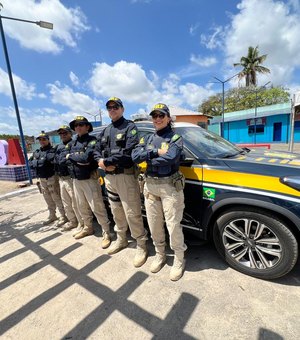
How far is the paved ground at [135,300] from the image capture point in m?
1.92

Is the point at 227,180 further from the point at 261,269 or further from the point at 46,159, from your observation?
the point at 46,159

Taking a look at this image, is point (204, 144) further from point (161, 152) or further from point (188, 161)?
point (161, 152)

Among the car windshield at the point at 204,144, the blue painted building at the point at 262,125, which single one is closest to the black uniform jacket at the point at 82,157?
the car windshield at the point at 204,144

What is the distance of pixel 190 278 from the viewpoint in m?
2.54

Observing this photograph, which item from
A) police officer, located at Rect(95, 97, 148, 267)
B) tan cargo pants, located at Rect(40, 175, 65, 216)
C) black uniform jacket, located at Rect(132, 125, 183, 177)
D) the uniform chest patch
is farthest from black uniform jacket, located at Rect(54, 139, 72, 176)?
the uniform chest patch

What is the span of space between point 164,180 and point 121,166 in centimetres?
65

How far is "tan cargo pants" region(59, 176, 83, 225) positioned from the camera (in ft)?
12.5

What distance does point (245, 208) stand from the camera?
2.31m

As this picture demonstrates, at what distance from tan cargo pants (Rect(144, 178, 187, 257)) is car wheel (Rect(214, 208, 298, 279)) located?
18.3 inches

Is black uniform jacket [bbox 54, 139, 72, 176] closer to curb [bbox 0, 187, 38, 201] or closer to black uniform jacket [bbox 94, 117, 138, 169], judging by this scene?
black uniform jacket [bbox 94, 117, 138, 169]

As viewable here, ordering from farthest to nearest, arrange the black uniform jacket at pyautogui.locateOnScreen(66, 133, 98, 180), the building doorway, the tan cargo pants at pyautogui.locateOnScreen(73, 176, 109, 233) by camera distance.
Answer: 1. the building doorway
2. the tan cargo pants at pyautogui.locateOnScreen(73, 176, 109, 233)
3. the black uniform jacket at pyautogui.locateOnScreen(66, 133, 98, 180)

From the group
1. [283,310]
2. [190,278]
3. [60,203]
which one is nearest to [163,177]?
[190,278]

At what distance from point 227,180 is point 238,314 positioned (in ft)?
4.19

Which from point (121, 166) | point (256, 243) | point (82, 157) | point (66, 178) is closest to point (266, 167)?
point (256, 243)
